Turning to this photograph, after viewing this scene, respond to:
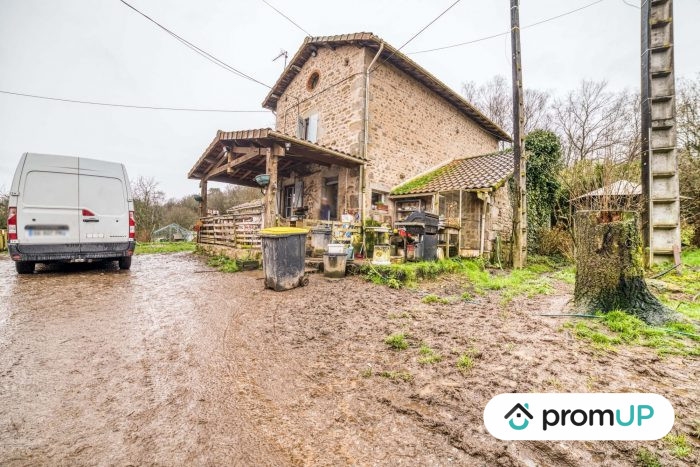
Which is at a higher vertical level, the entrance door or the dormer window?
the dormer window

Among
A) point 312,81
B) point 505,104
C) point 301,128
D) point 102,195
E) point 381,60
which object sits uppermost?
point 505,104

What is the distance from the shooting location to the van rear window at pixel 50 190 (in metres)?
5.23

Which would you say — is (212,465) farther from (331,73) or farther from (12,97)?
(12,97)

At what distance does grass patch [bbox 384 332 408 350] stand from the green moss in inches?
324

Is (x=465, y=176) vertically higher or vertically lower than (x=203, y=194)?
higher

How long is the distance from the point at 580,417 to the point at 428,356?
1.03 meters

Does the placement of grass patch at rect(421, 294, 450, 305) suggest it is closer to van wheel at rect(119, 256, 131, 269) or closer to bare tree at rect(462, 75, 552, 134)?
van wheel at rect(119, 256, 131, 269)

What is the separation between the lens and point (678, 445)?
1287 mm

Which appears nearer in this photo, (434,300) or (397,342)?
(397,342)

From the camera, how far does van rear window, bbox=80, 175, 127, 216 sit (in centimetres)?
568

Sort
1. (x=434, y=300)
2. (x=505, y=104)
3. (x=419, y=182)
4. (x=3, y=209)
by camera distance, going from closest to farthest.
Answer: (x=434, y=300)
(x=419, y=182)
(x=3, y=209)
(x=505, y=104)

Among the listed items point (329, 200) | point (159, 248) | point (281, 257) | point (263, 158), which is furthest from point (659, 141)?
point (159, 248)

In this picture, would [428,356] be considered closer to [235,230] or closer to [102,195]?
[102,195]

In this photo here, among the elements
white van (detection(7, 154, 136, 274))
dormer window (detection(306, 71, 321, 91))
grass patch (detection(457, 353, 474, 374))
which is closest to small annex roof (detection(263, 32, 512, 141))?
dormer window (detection(306, 71, 321, 91))
